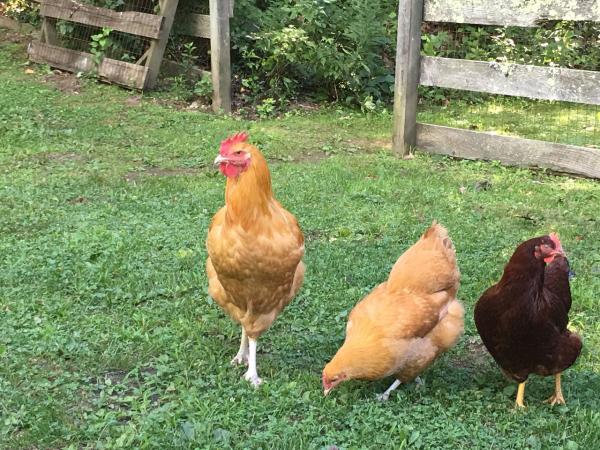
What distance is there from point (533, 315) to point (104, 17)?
8.88 meters

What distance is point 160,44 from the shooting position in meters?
10.0

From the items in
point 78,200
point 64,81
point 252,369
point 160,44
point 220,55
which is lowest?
point 252,369

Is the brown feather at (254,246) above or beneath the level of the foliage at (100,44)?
beneath

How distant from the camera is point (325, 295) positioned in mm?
4785

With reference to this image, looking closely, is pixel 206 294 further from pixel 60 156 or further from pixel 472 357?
pixel 60 156

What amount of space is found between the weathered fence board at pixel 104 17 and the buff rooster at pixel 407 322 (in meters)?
7.22

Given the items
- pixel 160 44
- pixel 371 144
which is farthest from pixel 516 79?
pixel 160 44

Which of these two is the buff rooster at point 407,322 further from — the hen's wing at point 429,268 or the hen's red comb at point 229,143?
the hen's red comb at point 229,143

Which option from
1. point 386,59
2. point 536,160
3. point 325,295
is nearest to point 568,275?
point 325,295

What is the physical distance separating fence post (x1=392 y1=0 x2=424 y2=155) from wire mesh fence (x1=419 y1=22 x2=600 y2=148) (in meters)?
1.14

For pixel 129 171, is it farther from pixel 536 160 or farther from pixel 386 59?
pixel 386 59

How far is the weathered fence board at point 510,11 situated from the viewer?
6699mm

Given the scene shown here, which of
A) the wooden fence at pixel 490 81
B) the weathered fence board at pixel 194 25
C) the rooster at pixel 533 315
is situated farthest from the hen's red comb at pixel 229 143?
the weathered fence board at pixel 194 25

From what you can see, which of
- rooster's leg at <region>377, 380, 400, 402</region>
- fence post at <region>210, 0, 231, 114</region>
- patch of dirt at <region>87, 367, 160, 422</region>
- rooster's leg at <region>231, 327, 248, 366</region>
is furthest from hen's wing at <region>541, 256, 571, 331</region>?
fence post at <region>210, 0, 231, 114</region>
